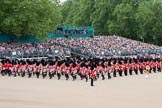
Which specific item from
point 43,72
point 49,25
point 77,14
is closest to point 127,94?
point 43,72

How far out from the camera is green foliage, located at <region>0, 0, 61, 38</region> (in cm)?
4947

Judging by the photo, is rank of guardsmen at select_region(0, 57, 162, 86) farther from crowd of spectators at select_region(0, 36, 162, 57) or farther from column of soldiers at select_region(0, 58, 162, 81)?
crowd of spectators at select_region(0, 36, 162, 57)

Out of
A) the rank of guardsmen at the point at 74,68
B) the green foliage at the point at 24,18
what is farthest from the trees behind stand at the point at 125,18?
the rank of guardsmen at the point at 74,68

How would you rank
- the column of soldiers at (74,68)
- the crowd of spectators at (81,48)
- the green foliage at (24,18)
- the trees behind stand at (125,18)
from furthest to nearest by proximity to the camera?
the trees behind stand at (125,18) → the green foliage at (24,18) → the crowd of spectators at (81,48) → the column of soldiers at (74,68)

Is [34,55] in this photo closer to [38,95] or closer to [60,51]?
[60,51]

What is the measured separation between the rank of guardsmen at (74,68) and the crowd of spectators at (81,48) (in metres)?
10.1

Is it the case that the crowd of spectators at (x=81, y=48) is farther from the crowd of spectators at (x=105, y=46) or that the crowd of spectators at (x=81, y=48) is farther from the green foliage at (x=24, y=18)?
the green foliage at (x=24, y=18)

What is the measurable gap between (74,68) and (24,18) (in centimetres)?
2098

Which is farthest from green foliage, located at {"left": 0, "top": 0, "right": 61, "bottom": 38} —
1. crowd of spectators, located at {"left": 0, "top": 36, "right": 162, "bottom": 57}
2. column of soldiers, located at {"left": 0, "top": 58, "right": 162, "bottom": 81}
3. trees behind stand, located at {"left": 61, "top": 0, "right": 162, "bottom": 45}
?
trees behind stand, located at {"left": 61, "top": 0, "right": 162, "bottom": 45}

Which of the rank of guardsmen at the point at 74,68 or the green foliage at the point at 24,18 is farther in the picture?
the green foliage at the point at 24,18

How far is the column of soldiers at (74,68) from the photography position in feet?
97.7

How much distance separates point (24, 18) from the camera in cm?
4950

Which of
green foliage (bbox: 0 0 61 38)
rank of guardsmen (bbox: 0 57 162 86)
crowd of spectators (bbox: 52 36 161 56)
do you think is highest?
green foliage (bbox: 0 0 61 38)

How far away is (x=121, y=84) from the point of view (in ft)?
91.6
